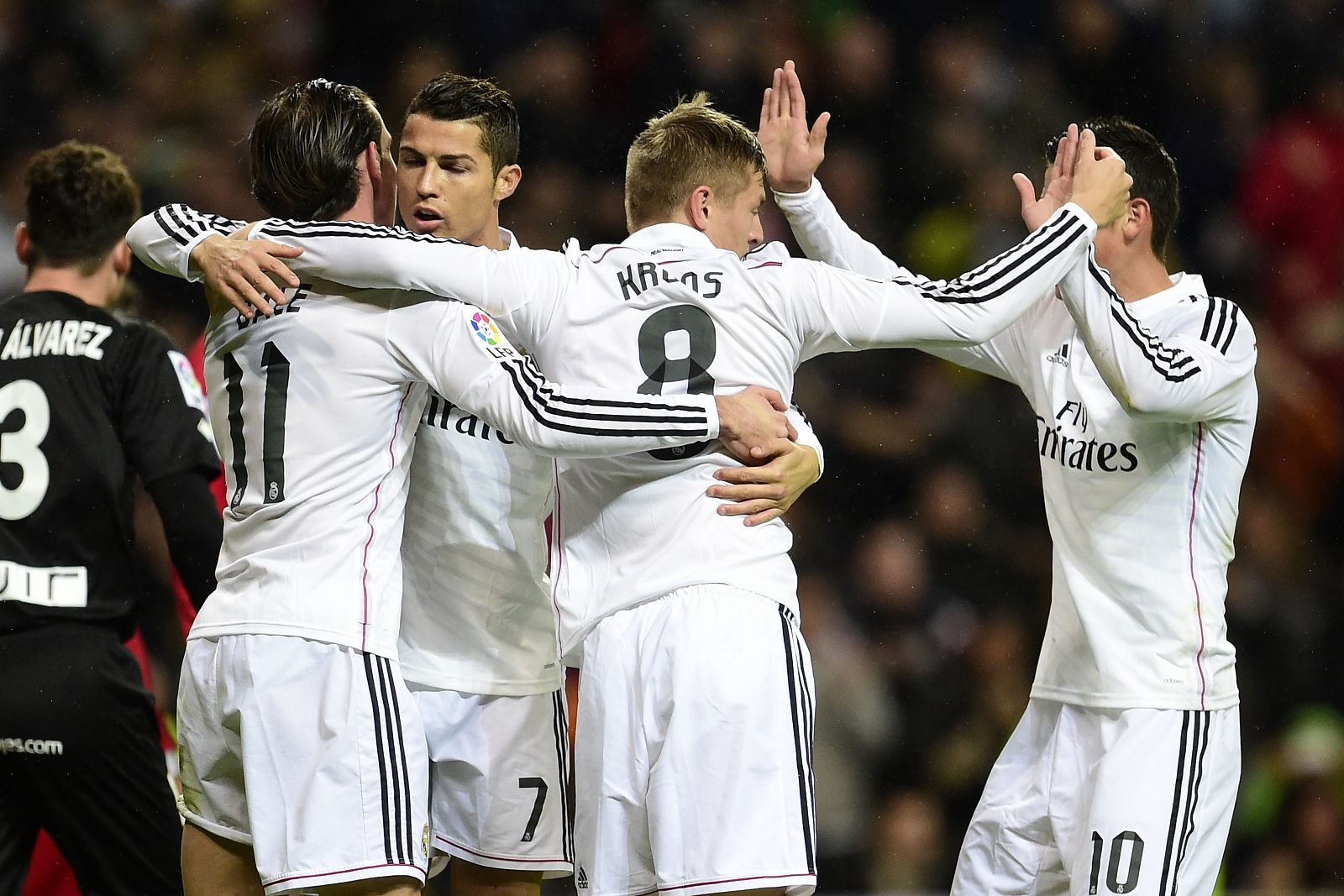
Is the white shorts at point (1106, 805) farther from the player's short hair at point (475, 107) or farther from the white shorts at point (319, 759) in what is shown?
the player's short hair at point (475, 107)

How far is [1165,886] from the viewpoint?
120 inches

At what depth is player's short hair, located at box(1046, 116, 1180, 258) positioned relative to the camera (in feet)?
11.5

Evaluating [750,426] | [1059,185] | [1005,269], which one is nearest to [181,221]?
[750,426]

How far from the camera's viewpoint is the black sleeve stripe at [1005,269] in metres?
2.97

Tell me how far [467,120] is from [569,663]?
128cm

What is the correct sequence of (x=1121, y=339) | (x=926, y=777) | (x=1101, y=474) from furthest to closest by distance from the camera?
1. (x=926, y=777)
2. (x=1101, y=474)
3. (x=1121, y=339)

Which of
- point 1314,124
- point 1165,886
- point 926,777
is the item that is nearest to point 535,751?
point 1165,886

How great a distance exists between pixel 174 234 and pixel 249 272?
326mm

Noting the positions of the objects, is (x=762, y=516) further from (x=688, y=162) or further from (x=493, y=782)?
(x=493, y=782)

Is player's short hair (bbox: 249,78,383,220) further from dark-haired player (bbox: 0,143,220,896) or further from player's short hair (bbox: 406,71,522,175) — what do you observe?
dark-haired player (bbox: 0,143,220,896)

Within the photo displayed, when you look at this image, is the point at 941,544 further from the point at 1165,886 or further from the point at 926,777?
the point at 1165,886

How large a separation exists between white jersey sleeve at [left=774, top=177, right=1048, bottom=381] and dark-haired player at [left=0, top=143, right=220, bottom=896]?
1677mm

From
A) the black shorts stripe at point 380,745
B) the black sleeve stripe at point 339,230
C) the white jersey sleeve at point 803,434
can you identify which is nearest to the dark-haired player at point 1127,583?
the white jersey sleeve at point 803,434

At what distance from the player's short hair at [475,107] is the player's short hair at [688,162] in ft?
1.39
